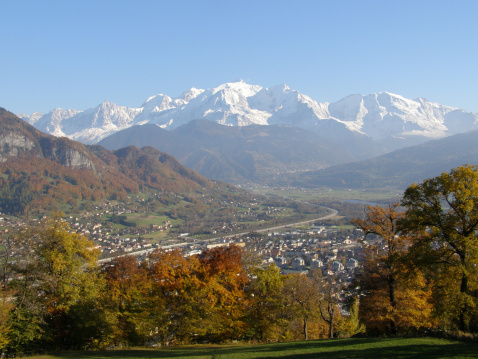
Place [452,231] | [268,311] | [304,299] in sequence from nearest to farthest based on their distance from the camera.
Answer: [452,231] → [268,311] → [304,299]

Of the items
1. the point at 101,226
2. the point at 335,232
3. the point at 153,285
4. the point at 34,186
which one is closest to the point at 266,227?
the point at 335,232

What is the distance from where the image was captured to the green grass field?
1299 cm

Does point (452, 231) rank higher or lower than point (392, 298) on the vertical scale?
higher

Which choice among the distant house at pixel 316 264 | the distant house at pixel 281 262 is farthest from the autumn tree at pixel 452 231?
the distant house at pixel 281 262

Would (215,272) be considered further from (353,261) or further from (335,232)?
(335,232)

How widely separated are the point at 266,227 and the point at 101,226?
4123cm

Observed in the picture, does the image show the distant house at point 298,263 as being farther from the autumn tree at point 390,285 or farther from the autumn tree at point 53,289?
the autumn tree at point 53,289

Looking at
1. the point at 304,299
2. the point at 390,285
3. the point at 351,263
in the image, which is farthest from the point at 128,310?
the point at 351,263

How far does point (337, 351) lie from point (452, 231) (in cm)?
742

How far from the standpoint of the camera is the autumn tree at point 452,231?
16.1 meters

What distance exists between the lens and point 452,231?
16891 millimetres

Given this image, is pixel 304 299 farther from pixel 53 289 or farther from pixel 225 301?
pixel 53 289

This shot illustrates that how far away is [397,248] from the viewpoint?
21172mm

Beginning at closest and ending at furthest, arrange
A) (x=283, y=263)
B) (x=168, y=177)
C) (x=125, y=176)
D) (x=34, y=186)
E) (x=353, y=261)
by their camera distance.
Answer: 1. (x=353, y=261)
2. (x=283, y=263)
3. (x=34, y=186)
4. (x=125, y=176)
5. (x=168, y=177)
